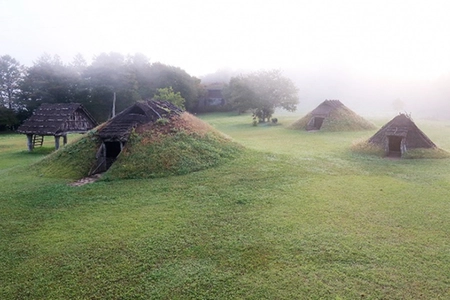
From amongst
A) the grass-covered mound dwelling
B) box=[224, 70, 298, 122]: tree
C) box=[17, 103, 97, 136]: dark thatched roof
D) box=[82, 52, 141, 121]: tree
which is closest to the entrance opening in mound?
the grass-covered mound dwelling

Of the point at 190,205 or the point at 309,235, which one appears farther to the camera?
the point at 190,205

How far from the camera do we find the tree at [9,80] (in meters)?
49.7

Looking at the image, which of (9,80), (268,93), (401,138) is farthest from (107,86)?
(401,138)

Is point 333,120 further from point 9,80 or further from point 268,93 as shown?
point 9,80

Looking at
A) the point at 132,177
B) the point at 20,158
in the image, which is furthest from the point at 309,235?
the point at 20,158

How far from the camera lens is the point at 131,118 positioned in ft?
63.7

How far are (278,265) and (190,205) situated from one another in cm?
490

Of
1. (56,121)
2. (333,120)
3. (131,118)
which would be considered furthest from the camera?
(333,120)

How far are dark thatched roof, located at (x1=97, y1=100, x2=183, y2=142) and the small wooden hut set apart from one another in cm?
1356

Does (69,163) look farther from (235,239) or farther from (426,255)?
(426,255)

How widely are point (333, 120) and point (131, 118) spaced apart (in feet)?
82.1

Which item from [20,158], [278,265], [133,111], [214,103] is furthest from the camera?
[214,103]

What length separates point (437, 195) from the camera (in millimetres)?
12477

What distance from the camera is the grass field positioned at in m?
7.12
